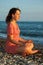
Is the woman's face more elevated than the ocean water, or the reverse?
the woman's face

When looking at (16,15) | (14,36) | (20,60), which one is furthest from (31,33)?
(16,15)

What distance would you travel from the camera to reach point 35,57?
12.6 m

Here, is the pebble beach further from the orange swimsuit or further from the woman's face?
the woman's face

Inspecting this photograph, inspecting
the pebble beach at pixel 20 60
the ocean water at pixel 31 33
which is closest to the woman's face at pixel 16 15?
the pebble beach at pixel 20 60

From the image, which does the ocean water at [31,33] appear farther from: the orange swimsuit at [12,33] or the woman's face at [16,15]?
the woman's face at [16,15]

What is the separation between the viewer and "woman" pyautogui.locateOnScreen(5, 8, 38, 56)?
383 inches

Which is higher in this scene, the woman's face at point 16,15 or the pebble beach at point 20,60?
the woman's face at point 16,15

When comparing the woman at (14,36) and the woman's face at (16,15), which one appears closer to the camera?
the woman's face at (16,15)

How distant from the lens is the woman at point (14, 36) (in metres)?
9.73

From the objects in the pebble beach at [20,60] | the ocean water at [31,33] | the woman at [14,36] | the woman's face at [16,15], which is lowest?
the ocean water at [31,33]

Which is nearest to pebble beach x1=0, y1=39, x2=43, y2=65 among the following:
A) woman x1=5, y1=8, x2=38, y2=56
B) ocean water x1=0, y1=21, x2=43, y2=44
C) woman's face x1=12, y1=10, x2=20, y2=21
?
woman x1=5, y1=8, x2=38, y2=56

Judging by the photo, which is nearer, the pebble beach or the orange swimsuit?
the orange swimsuit

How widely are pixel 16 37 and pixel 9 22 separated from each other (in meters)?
0.51

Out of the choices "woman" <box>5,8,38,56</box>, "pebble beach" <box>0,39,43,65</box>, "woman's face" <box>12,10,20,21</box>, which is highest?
"woman's face" <box>12,10,20,21</box>
